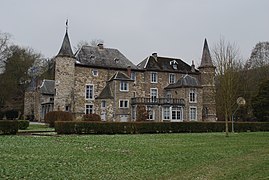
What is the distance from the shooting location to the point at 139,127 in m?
29.6

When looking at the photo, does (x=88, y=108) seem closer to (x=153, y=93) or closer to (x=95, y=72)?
(x=95, y=72)

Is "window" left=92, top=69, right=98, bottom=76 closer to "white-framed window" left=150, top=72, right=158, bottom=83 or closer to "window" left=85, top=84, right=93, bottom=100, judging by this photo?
"window" left=85, top=84, right=93, bottom=100

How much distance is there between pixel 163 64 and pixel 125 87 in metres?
8.60

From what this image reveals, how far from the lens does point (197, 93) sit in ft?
156

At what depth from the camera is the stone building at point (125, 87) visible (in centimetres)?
4269

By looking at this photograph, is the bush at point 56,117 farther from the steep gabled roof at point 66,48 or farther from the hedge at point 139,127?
the hedge at point 139,127

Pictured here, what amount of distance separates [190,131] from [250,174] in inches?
914

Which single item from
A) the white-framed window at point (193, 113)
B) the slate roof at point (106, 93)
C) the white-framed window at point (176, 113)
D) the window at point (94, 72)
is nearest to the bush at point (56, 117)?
the slate roof at point (106, 93)

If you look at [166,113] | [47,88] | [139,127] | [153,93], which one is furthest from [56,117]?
[47,88]

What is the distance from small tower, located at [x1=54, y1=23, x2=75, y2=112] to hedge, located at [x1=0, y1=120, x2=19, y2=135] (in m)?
16.4

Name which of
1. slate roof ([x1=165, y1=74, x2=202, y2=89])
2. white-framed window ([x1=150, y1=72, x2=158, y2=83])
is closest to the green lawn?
slate roof ([x1=165, y1=74, x2=202, y2=89])

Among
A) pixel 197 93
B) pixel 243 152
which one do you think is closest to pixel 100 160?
pixel 243 152

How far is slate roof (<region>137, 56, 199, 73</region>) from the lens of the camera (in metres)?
48.9

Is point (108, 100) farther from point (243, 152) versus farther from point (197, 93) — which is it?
point (243, 152)
